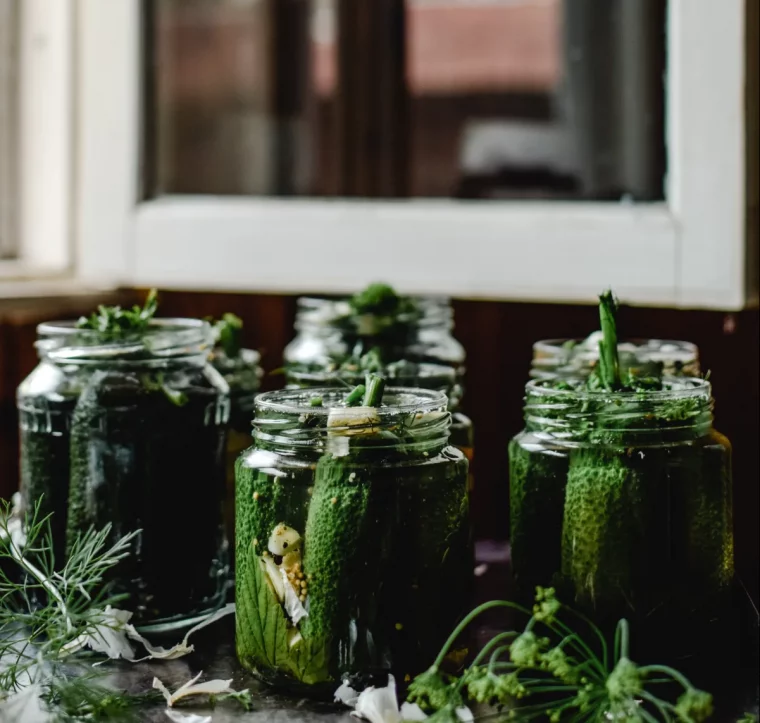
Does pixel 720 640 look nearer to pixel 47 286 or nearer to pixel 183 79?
pixel 47 286

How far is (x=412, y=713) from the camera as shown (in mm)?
638

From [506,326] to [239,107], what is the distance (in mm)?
806

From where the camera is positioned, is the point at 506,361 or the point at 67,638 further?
the point at 506,361

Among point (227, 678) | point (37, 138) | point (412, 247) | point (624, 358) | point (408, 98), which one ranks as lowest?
point (227, 678)

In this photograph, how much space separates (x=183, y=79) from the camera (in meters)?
1.44

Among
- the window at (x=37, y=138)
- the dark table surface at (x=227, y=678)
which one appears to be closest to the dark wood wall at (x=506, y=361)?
the window at (x=37, y=138)

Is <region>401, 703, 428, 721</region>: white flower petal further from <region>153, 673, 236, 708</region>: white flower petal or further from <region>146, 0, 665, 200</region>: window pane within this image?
<region>146, 0, 665, 200</region>: window pane

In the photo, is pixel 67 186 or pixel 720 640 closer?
pixel 720 640

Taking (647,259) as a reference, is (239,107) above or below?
above

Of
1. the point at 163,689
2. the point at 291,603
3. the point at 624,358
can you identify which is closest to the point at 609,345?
the point at 624,358

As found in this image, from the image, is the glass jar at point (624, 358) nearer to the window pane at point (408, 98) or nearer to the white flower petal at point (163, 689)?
the window pane at point (408, 98)

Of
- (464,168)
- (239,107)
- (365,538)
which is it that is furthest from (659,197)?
(239,107)

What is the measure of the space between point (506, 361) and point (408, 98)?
0.93m

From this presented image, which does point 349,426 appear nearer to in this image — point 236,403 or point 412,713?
point 412,713
